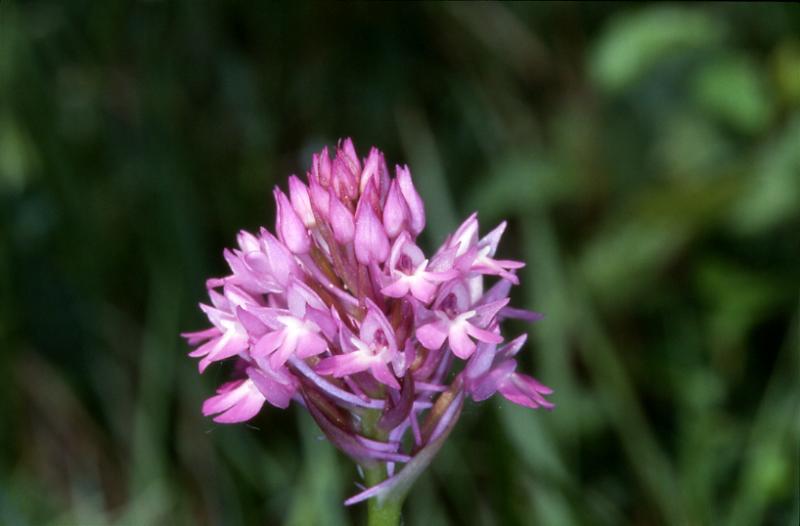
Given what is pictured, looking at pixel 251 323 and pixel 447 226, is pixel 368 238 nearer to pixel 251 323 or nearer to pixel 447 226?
pixel 251 323

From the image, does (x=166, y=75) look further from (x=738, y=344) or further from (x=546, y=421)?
(x=738, y=344)

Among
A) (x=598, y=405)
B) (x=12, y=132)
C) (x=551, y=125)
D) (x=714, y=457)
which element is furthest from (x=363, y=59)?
(x=714, y=457)

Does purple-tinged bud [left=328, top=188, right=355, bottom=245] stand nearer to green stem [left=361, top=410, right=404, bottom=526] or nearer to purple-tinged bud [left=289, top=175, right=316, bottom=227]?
purple-tinged bud [left=289, top=175, right=316, bottom=227]

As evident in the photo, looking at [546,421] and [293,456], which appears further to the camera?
[293,456]

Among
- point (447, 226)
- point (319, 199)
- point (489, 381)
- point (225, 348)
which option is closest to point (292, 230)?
point (319, 199)

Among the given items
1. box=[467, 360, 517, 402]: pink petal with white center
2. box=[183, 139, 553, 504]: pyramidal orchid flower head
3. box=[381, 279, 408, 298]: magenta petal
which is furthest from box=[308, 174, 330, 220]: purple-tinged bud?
box=[467, 360, 517, 402]: pink petal with white center

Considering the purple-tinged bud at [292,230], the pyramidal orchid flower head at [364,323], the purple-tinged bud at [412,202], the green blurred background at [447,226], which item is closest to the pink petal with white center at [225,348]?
the pyramidal orchid flower head at [364,323]

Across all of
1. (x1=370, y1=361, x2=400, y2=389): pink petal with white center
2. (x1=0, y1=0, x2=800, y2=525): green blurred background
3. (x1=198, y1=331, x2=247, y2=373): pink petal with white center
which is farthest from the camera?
(x1=0, y1=0, x2=800, y2=525): green blurred background
